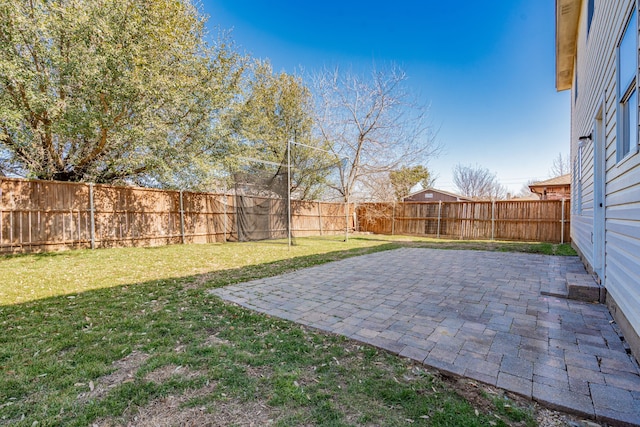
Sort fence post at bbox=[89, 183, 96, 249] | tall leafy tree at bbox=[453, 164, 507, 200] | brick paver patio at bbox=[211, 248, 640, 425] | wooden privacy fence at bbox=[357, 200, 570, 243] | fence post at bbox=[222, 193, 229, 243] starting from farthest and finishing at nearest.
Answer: tall leafy tree at bbox=[453, 164, 507, 200] < wooden privacy fence at bbox=[357, 200, 570, 243] < fence post at bbox=[222, 193, 229, 243] < fence post at bbox=[89, 183, 96, 249] < brick paver patio at bbox=[211, 248, 640, 425]

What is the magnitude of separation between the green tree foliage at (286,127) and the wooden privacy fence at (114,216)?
209cm

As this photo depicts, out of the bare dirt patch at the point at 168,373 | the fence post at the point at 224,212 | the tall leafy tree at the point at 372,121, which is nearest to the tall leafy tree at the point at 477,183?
the tall leafy tree at the point at 372,121

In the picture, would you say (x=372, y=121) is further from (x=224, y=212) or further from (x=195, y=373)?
(x=195, y=373)

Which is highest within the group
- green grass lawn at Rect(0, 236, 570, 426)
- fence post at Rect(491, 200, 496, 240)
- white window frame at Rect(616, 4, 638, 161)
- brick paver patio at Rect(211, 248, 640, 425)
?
white window frame at Rect(616, 4, 638, 161)

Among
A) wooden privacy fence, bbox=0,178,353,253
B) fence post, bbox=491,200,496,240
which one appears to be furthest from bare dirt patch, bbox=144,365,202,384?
fence post, bbox=491,200,496,240

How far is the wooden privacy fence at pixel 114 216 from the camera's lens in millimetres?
6023

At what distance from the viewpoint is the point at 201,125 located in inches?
310

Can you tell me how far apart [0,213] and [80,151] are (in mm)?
2067

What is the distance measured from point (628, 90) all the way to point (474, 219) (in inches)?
393

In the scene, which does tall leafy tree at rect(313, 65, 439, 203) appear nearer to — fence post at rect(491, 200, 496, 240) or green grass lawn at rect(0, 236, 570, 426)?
fence post at rect(491, 200, 496, 240)

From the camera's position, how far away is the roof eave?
5.68 m

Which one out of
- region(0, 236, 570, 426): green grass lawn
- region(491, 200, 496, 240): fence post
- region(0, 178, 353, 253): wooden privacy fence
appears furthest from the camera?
region(491, 200, 496, 240): fence post

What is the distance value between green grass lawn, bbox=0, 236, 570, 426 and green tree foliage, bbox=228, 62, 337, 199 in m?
7.85

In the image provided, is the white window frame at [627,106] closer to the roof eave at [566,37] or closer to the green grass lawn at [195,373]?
the green grass lawn at [195,373]
